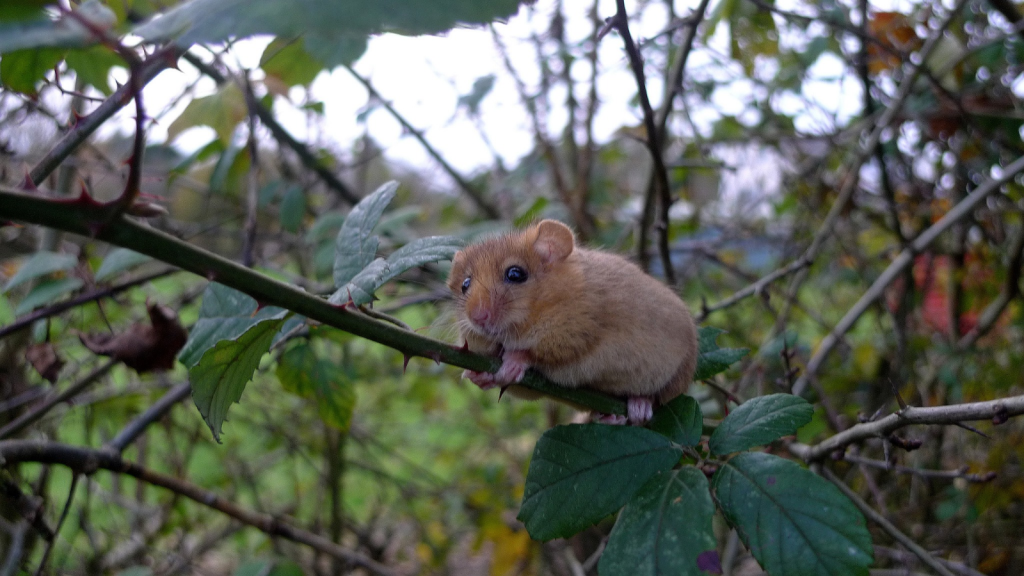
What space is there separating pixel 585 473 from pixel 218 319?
849 millimetres

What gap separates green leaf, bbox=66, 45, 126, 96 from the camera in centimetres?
185

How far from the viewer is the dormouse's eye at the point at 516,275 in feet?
5.88

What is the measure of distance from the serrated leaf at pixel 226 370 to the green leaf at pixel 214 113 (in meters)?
1.64

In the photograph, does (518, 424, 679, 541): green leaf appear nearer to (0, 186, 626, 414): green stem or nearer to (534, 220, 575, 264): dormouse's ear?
(0, 186, 626, 414): green stem

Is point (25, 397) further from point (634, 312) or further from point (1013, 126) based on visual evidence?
point (1013, 126)

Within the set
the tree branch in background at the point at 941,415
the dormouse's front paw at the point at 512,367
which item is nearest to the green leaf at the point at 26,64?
the dormouse's front paw at the point at 512,367

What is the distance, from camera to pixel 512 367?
1493 mm

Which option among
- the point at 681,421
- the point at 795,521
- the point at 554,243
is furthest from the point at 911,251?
the point at 795,521

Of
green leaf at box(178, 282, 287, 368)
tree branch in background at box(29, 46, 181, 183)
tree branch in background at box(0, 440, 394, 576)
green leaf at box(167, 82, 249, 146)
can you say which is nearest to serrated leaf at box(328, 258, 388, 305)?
green leaf at box(178, 282, 287, 368)

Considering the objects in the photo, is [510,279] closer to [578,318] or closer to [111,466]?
[578,318]

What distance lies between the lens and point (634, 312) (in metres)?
1.60

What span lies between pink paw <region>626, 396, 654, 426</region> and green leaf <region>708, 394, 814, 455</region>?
24 cm

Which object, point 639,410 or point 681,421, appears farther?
point 639,410

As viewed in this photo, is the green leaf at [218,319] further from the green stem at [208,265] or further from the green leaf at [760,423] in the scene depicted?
the green leaf at [760,423]
